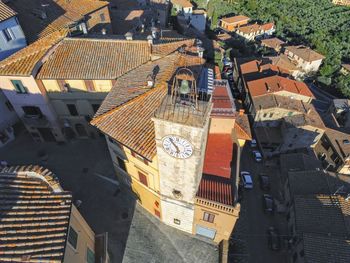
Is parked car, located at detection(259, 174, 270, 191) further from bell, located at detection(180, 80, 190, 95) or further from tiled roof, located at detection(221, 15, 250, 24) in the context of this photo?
tiled roof, located at detection(221, 15, 250, 24)

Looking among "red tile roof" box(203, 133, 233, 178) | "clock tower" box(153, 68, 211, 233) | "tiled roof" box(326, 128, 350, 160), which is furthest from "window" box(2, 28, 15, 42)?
"tiled roof" box(326, 128, 350, 160)

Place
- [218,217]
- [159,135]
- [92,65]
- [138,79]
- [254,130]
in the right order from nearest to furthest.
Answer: [159,135], [218,217], [138,79], [92,65], [254,130]

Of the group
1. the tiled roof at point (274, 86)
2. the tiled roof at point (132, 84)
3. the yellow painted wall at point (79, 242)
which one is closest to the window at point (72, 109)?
the tiled roof at point (132, 84)

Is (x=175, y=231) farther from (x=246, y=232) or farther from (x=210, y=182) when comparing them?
(x=246, y=232)

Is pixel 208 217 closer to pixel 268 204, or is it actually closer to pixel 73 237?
pixel 73 237

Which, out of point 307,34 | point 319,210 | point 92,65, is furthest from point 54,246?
point 307,34

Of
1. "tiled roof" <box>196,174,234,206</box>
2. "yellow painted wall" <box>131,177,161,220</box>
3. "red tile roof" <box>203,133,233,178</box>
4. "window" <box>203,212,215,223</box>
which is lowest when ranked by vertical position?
"yellow painted wall" <box>131,177,161,220</box>
